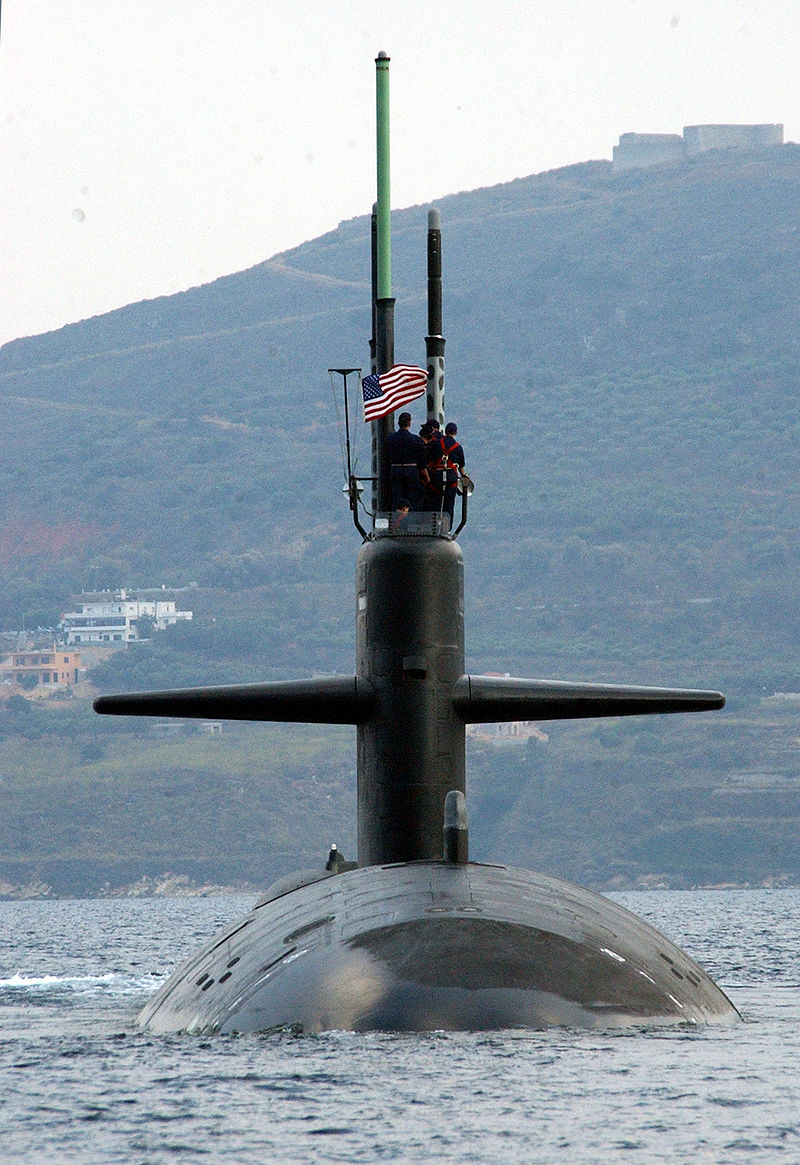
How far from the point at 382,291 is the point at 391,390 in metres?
1.37

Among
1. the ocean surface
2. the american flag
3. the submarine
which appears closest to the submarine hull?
the submarine

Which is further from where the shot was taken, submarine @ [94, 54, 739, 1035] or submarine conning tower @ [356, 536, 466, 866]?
submarine conning tower @ [356, 536, 466, 866]

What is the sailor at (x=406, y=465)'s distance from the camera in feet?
68.2

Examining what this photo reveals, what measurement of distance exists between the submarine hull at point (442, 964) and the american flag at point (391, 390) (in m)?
5.08

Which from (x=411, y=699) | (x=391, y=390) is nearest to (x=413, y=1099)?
(x=411, y=699)

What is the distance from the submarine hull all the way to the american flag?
5.08 metres

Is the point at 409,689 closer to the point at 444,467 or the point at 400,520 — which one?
the point at 400,520

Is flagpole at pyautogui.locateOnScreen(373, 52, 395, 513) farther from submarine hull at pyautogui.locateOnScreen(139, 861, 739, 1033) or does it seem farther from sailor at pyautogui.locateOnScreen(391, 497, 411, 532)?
submarine hull at pyautogui.locateOnScreen(139, 861, 739, 1033)

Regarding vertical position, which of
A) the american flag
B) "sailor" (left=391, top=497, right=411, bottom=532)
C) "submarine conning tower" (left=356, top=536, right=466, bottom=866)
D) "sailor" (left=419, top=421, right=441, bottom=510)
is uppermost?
the american flag

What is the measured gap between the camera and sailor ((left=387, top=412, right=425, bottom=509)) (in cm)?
2080

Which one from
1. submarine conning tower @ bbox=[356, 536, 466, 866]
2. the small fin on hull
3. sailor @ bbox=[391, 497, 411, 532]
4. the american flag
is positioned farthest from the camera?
the american flag

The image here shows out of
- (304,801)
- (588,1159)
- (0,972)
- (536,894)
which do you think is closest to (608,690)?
(536,894)

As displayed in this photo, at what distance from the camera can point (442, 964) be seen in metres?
16.3

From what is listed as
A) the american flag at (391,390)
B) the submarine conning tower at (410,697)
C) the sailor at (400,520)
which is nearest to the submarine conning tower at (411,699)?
the submarine conning tower at (410,697)
